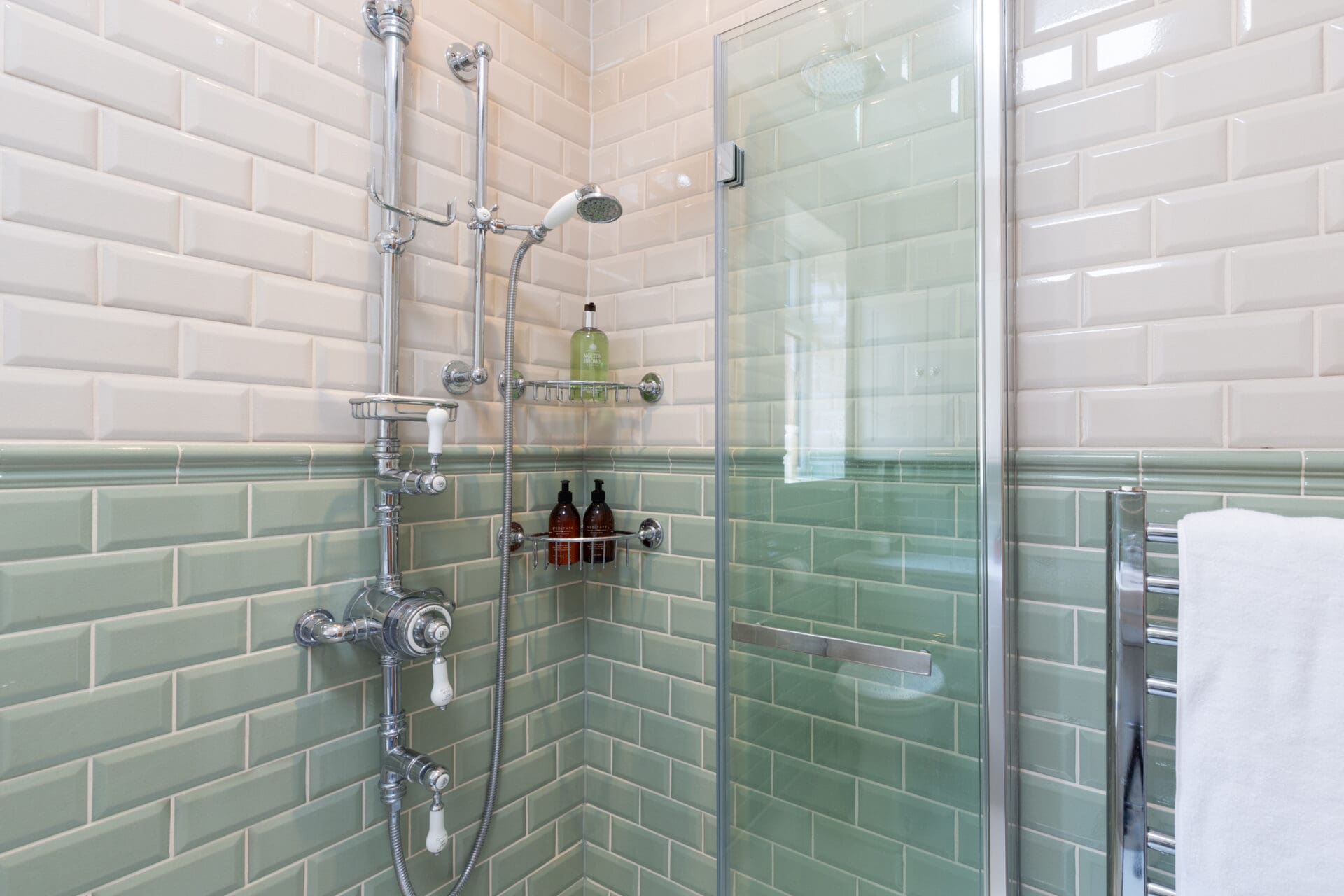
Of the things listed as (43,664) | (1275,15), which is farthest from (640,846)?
(1275,15)

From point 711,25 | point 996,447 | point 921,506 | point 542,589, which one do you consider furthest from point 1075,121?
point 542,589

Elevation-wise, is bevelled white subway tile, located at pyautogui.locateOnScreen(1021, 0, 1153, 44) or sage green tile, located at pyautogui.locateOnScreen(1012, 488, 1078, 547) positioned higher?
bevelled white subway tile, located at pyautogui.locateOnScreen(1021, 0, 1153, 44)

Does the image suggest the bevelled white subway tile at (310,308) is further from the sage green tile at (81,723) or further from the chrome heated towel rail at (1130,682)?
the chrome heated towel rail at (1130,682)

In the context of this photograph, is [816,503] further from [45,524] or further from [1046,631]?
[45,524]

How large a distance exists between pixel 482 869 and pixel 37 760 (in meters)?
0.79

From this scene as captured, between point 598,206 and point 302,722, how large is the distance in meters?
0.98

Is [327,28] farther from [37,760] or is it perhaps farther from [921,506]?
[921,506]

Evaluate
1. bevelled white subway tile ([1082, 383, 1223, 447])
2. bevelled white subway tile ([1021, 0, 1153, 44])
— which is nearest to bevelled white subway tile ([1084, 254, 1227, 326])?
bevelled white subway tile ([1082, 383, 1223, 447])

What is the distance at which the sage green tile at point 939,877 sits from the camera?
961 millimetres

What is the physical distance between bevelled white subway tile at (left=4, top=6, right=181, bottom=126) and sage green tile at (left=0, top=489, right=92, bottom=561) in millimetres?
510

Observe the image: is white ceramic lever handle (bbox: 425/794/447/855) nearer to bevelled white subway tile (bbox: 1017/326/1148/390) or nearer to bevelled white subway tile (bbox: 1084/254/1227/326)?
bevelled white subway tile (bbox: 1017/326/1148/390)

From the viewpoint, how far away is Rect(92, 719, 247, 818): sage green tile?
838 millimetres

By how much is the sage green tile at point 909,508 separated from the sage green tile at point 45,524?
3.54 ft

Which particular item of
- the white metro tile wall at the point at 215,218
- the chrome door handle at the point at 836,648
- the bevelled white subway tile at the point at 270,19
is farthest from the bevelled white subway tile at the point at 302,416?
the chrome door handle at the point at 836,648
